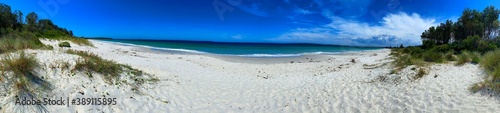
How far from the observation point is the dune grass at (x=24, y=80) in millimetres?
4211

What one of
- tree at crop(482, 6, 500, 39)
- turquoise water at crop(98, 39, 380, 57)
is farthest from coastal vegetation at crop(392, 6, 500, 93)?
turquoise water at crop(98, 39, 380, 57)

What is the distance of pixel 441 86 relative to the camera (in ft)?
22.5

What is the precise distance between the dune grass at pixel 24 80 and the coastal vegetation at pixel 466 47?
30.7 ft

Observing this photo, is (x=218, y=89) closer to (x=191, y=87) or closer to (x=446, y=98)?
(x=191, y=87)

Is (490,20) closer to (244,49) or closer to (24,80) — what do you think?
(244,49)

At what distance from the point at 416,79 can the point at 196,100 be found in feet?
23.3

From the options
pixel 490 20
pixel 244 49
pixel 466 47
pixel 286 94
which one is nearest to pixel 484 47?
pixel 466 47

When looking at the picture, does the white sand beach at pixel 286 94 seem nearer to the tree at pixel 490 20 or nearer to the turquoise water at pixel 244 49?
the turquoise water at pixel 244 49

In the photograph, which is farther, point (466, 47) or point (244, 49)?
point (244, 49)

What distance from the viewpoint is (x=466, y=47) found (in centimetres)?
1530

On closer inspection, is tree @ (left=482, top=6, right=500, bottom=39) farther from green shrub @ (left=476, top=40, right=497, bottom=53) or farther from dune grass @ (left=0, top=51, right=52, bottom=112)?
dune grass @ (left=0, top=51, right=52, bottom=112)

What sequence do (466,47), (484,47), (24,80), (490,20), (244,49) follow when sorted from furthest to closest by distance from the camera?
(244,49) < (490,20) < (466,47) < (484,47) < (24,80)

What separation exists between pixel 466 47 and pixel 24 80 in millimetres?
20818

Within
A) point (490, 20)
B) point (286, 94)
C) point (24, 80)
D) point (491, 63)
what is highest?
point (490, 20)
